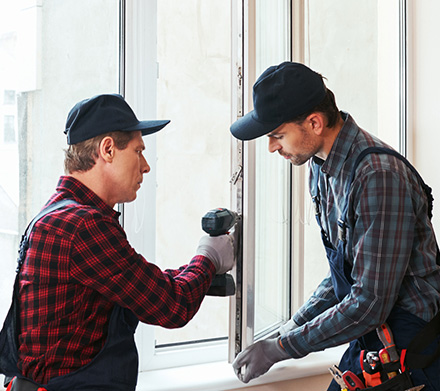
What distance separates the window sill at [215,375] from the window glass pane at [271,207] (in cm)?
16

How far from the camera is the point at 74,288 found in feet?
4.08

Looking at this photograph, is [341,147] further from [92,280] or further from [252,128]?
[92,280]

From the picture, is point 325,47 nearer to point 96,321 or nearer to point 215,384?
point 215,384

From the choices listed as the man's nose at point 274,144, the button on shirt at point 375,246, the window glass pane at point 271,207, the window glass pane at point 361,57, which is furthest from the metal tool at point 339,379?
the window glass pane at point 361,57

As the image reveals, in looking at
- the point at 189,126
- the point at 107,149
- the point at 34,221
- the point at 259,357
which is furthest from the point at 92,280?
the point at 189,126

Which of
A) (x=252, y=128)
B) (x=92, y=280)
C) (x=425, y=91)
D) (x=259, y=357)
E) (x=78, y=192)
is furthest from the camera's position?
(x=425, y=91)

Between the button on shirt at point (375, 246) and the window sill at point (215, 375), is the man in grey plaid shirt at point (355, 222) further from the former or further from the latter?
the window sill at point (215, 375)

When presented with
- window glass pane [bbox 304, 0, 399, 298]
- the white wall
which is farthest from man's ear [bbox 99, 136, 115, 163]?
the white wall

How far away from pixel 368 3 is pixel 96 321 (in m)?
1.91

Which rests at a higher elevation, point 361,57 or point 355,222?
point 361,57

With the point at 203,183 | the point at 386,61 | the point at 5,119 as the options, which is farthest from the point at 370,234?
the point at 386,61

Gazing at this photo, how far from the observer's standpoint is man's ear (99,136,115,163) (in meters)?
1.34

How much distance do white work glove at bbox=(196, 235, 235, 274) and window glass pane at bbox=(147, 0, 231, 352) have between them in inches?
27.6

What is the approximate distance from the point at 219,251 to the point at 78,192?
0.47 m
